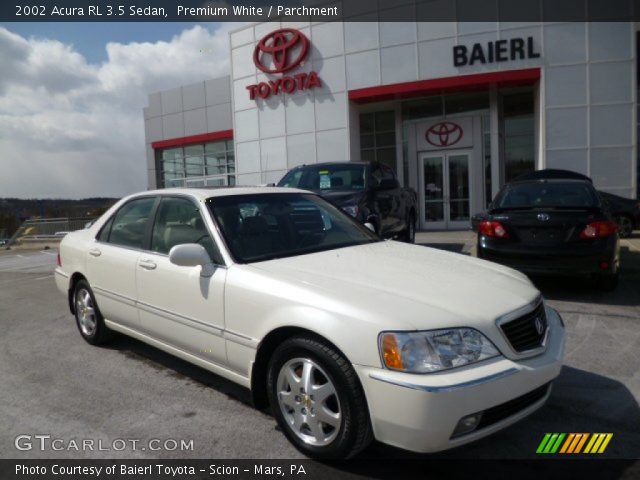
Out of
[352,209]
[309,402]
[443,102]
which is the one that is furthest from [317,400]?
[443,102]

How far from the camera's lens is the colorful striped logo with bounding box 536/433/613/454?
287cm

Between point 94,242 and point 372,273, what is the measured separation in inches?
121

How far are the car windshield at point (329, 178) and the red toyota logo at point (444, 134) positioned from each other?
30.9 ft

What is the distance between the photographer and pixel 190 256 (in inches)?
130

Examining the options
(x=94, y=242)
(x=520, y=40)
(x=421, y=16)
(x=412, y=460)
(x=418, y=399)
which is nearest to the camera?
(x=418, y=399)

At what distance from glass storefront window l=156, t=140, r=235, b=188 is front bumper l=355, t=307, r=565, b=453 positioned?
2263 cm

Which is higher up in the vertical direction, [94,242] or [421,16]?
[421,16]

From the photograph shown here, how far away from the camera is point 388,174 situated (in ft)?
31.2

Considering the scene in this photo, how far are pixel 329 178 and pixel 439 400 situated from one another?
6408 mm

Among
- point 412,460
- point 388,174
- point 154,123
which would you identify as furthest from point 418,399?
point 154,123

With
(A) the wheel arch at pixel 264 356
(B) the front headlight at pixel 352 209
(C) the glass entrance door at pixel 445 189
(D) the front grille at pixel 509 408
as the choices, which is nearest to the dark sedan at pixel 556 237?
(B) the front headlight at pixel 352 209

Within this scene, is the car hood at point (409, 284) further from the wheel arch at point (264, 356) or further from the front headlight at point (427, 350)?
the wheel arch at point (264, 356)

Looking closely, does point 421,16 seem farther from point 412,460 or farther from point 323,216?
point 412,460

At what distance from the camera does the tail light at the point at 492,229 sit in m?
6.38
